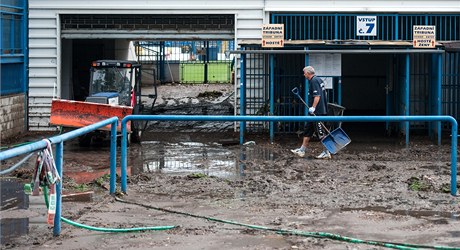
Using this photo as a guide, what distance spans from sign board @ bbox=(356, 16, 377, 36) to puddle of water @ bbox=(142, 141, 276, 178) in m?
5.06

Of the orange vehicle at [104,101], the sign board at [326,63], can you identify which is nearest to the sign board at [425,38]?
the sign board at [326,63]

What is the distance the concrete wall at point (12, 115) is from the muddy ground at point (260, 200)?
2.44 metres

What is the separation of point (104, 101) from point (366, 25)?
746 cm

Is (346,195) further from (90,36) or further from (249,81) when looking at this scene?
(90,36)

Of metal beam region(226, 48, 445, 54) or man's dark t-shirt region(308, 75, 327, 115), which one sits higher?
metal beam region(226, 48, 445, 54)

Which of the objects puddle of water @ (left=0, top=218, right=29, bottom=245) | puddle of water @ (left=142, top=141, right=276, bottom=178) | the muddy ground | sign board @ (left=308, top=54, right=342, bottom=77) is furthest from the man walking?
puddle of water @ (left=0, top=218, right=29, bottom=245)

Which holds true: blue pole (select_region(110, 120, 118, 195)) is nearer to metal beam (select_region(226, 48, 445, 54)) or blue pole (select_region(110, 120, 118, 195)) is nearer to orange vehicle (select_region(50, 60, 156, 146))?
orange vehicle (select_region(50, 60, 156, 146))

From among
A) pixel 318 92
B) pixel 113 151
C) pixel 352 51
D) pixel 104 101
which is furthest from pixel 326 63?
pixel 113 151

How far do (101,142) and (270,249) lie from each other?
10.9m

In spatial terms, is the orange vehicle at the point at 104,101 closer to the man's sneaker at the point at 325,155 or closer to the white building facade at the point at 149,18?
the white building facade at the point at 149,18

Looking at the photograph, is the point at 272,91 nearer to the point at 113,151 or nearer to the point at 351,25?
the point at 351,25

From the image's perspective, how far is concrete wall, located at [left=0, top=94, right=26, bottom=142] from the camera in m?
18.5

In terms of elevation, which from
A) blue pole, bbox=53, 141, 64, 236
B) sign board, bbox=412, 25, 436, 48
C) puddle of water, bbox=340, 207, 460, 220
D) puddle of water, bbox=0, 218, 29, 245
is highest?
sign board, bbox=412, 25, 436, 48

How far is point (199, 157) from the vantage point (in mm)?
15430
